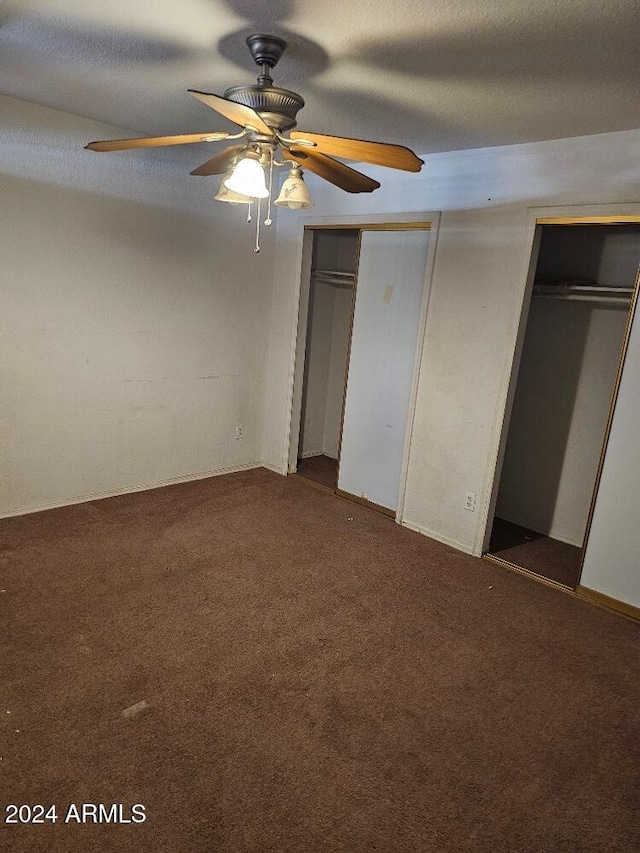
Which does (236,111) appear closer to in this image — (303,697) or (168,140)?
(168,140)

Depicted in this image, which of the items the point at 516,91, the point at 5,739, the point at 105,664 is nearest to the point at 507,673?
the point at 105,664

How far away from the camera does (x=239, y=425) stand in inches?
190

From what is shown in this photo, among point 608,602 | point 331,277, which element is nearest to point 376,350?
point 331,277

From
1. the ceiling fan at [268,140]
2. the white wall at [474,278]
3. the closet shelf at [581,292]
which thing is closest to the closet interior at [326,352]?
the white wall at [474,278]

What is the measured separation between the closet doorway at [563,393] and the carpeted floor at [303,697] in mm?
789

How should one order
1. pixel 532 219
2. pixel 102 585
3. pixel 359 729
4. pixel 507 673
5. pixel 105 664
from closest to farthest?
pixel 359 729
pixel 105 664
pixel 507 673
pixel 102 585
pixel 532 219

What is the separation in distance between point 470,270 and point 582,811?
2.75 meters

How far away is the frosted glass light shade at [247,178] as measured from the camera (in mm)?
1968

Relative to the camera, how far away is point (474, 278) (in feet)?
11.4

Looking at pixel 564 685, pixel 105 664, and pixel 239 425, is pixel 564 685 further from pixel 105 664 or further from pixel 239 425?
pixel 239 425

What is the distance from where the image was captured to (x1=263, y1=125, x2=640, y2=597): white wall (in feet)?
9.84

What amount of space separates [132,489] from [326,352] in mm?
2181

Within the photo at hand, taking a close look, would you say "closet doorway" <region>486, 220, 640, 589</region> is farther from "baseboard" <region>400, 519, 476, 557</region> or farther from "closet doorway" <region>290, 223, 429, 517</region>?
"closet doorway" <region>290, 223, 429, 517</region>

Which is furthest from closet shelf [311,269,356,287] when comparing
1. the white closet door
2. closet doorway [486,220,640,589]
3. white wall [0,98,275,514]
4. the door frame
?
closet doorway [486,220,640,589]
